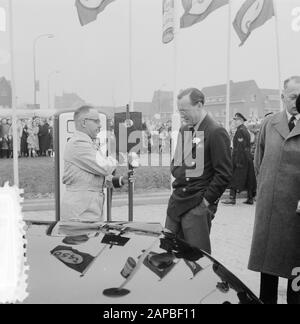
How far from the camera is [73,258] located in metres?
1.85

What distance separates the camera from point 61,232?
7.23 ft

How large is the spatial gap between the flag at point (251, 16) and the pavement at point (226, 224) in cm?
625

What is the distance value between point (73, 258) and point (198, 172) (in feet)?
6.25

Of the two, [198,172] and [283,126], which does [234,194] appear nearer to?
[198,172]

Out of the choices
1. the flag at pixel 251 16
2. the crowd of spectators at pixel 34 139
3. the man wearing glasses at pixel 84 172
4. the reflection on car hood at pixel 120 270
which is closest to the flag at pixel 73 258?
the reflection on car hood at pixel 120 270

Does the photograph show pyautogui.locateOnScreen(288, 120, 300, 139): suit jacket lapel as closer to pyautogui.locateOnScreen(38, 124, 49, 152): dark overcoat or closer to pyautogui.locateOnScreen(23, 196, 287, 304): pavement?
pyautogui.locateOnScreen(23, 196, 287, 304): pavement

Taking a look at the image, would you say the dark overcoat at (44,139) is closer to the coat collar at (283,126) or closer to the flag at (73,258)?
the coat collar at (283,126)

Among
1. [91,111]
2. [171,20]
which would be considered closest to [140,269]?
[91,111]

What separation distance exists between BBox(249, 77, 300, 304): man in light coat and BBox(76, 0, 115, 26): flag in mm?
7762

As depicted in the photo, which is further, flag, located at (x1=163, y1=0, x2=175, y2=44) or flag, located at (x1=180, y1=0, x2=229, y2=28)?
flag, located at (x1=180, y1=0, x2=229, y2=28)

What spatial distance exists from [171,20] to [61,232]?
9024 mm

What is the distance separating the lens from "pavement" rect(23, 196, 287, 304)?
16.0 feet

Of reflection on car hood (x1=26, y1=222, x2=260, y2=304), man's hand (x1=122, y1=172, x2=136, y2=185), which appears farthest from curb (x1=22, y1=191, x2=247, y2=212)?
reflection on car hood (x1=26, y1=222, x2=260, y2=304)
